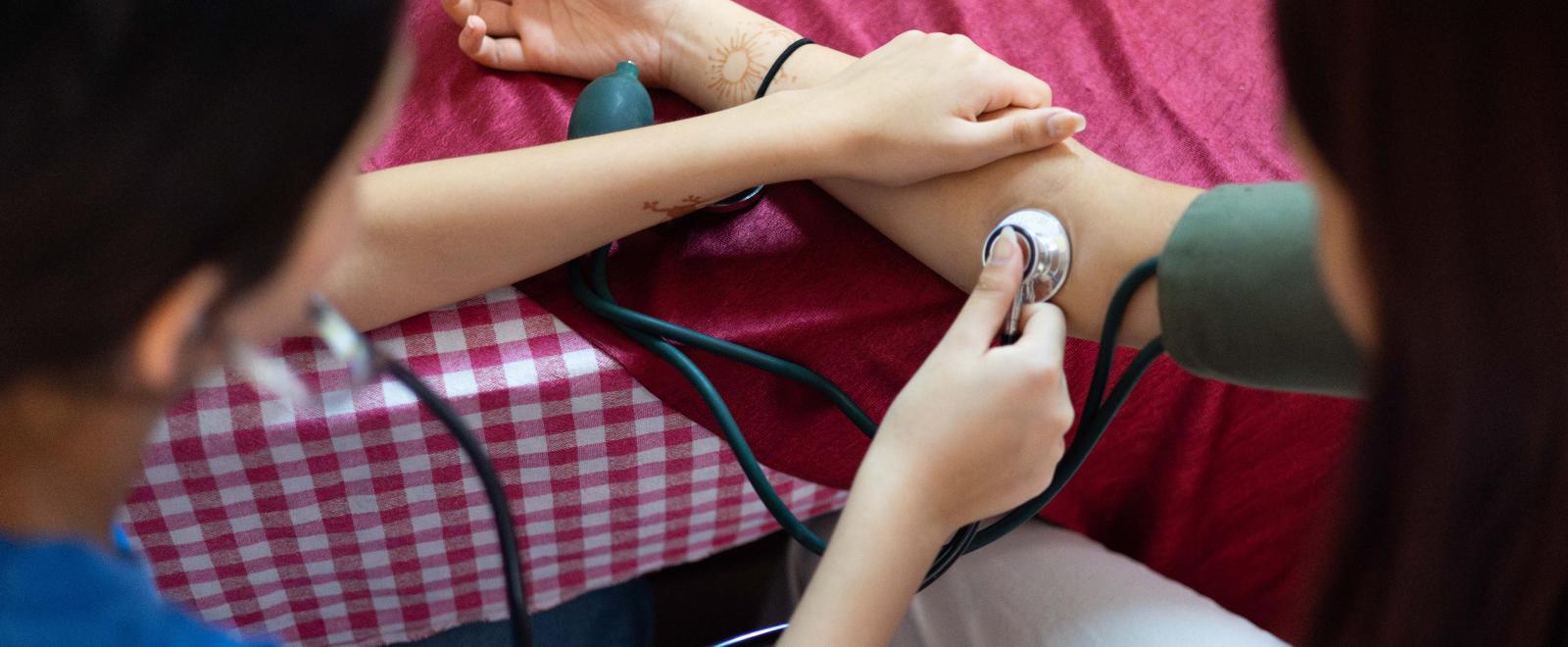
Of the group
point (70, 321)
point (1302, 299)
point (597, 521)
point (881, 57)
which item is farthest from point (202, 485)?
point (1302, 299)

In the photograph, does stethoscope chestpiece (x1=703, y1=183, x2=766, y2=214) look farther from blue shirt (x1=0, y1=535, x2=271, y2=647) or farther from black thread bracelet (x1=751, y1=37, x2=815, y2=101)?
blue shirt (x1=0, y1=535, x2=271, y2=647)

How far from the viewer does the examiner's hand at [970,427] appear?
0.62 metres

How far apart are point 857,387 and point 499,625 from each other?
43cm

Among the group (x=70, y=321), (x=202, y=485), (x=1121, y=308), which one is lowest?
(x=202, y=485)

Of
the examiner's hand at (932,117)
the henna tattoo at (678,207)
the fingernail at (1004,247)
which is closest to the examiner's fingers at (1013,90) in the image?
the examiner's hand at (932,117)

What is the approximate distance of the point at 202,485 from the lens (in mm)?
728

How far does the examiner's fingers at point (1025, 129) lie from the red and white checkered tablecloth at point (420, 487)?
28cm

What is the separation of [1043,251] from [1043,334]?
4.5 inches

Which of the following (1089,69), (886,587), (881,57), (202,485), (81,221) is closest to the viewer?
(81,221)

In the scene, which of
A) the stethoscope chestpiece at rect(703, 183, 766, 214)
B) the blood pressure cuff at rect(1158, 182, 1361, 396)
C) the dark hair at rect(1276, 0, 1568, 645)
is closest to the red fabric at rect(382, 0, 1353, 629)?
the stethoscope chestpiece at rect(703, 183, 766, 214)

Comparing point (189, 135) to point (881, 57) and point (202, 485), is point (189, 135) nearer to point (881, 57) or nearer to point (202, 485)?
point (202, 485)

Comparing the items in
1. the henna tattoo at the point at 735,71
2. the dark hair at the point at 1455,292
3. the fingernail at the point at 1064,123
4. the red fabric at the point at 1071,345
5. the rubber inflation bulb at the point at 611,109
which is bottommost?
the red fabric at the point at 1071,345

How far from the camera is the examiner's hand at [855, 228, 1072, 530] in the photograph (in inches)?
24.4

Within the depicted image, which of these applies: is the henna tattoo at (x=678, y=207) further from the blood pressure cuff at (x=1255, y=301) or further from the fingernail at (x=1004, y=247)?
the blood pressure cuff at (x=1255, y=301)
